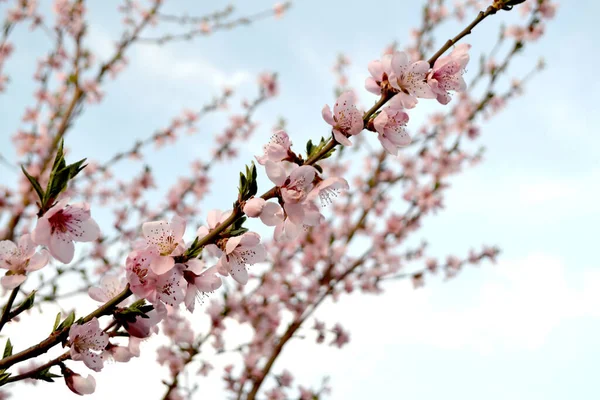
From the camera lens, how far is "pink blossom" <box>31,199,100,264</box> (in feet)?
4.40

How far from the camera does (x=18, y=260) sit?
5.15ft

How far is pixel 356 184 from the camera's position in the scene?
7902mm

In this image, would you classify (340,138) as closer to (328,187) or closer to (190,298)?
(328,187)

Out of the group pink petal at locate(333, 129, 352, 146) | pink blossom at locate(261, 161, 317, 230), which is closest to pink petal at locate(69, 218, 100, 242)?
pink blossom at locate(261, 161, 317, 230)

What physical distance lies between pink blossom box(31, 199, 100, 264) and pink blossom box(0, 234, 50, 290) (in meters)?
0.19

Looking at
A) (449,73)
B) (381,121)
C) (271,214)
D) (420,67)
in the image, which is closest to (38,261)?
(271,214)

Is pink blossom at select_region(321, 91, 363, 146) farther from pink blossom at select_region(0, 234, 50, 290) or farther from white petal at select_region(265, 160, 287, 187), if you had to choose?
pink blossom at select_region(0, 234, 50, 290)

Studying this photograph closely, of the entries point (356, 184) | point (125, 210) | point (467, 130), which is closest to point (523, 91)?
point (467, 130)

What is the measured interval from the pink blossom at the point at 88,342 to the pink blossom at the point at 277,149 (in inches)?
28.0

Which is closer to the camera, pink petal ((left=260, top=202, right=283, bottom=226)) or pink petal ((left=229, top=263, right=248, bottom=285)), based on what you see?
pink petal ((left=260, top=202, right=283, bottom=226))

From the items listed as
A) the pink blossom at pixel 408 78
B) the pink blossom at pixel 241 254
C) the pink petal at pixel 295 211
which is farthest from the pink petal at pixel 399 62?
the pink blossom at pixel 241 254

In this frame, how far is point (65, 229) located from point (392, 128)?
1107mm

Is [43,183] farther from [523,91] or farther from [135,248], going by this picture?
[523,91]

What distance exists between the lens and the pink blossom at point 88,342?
4.48 ft
